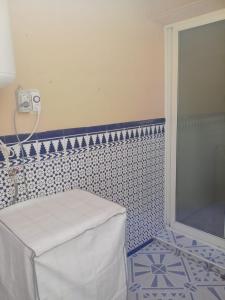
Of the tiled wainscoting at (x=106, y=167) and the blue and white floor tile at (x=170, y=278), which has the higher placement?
the tiled wainscoting at (x=106, y=167)

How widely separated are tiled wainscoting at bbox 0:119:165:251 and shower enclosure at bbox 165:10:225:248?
6.0 inches

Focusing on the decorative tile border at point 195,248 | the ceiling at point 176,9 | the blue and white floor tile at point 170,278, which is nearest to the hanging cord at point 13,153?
the blue and white floor tile at point 170,278

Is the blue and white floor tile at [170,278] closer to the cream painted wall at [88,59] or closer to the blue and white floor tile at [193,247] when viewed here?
the blue and white floor tile at [193,247]

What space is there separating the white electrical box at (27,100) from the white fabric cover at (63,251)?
479 millimetres

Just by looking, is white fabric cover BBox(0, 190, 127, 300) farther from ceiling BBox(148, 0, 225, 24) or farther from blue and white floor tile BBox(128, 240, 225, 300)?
ceiling BBox(148, 0, 225, 24)

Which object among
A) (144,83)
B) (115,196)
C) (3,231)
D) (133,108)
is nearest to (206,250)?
(115,196)

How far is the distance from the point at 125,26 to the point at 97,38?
283 mm

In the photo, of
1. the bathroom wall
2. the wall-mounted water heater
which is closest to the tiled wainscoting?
the bathroom wall

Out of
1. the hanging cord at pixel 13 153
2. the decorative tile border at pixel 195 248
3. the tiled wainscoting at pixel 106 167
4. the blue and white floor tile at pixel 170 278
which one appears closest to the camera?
the hanging cord at pixel 13 153

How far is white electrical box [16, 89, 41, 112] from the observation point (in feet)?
3.99

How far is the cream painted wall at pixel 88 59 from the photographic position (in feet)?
4.07

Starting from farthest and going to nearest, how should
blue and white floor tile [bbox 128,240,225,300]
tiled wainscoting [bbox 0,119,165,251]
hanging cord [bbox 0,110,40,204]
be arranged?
blue and white floor tile [bbox 128,240,225,300] → tiled wainscoting [bbox 0,119,165,251] → hanging cord [bbox 0,110,40,204]

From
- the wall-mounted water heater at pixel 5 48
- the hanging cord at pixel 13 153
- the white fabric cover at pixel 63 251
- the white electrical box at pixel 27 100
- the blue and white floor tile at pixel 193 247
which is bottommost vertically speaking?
the blue and white floor tile at pixel 193 247

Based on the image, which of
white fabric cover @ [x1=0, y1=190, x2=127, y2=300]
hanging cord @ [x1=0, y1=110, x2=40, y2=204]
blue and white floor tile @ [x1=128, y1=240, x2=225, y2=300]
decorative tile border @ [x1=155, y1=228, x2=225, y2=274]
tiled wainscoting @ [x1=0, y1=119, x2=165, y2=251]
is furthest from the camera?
decorative tile border @ [x1=155, y1=228, x2=225, y2=274]
